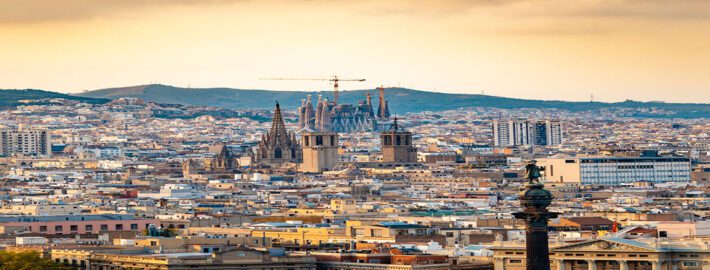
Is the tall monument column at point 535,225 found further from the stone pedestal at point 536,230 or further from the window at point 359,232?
the window at point 359,232

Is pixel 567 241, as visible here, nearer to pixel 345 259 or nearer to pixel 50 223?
pixel 345 259

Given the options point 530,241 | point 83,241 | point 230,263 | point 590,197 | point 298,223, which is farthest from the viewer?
point 590,197

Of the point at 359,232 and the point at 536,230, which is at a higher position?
the point at 536,230

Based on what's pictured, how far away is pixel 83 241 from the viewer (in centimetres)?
10362

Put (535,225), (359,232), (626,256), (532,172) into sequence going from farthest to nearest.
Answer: (359,232)
(626,256)
(532,172)
(535,225)

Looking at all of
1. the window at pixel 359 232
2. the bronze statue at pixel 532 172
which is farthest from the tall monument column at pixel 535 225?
the window at pixel 359 232

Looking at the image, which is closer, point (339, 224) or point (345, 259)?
point (345, 259)

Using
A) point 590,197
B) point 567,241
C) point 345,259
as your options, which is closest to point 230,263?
point 345,259

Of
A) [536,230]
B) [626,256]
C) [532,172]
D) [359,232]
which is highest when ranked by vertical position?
[532,172]

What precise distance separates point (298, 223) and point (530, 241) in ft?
181

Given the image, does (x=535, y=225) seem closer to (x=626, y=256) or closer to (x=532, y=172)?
(x=532, y=172)

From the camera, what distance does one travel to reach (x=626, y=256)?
7906 centimetres

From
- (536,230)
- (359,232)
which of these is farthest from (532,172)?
(359,232)

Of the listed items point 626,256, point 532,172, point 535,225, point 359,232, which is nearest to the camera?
point 535,225
